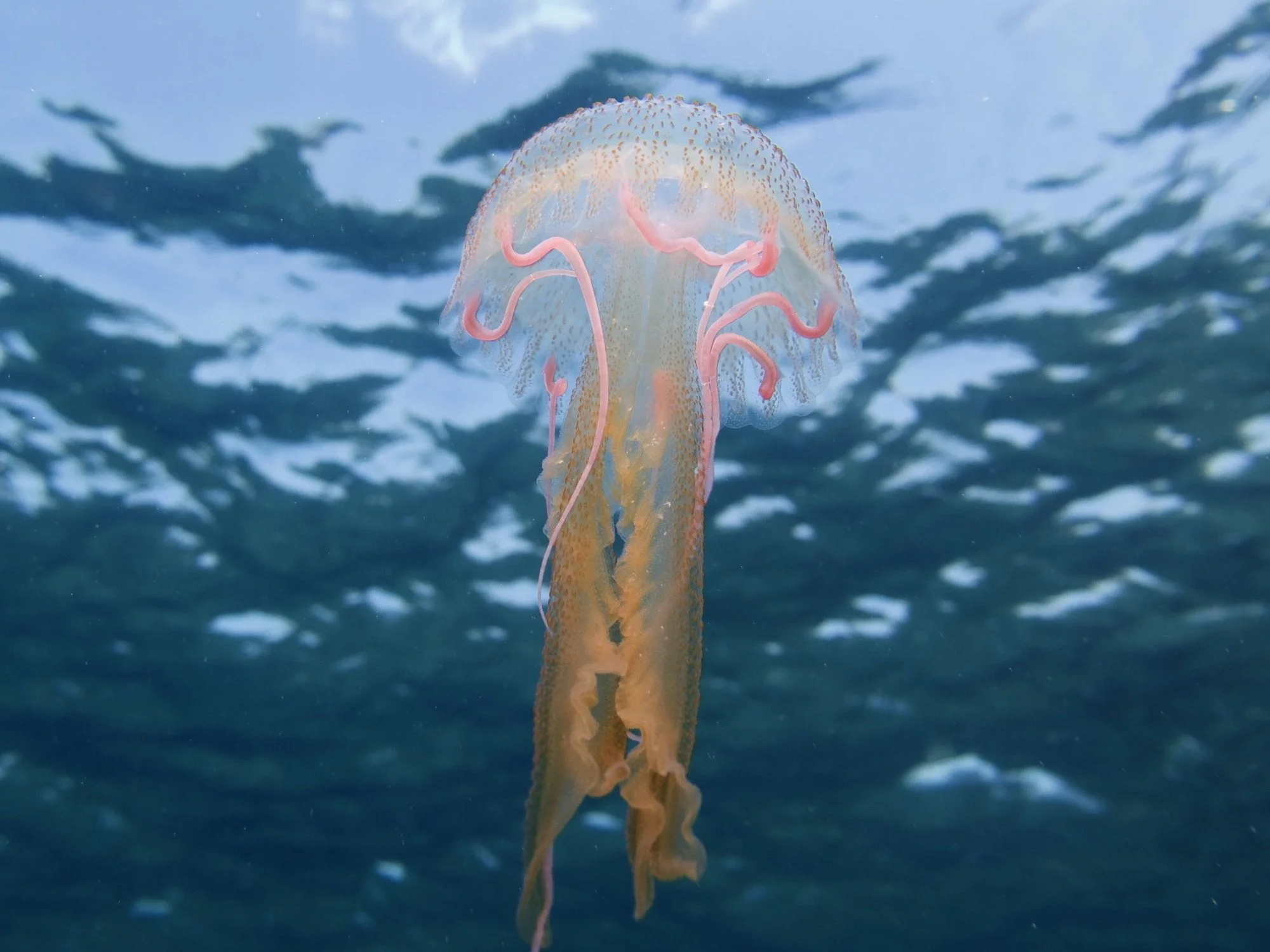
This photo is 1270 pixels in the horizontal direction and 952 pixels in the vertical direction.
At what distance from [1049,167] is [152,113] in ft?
21.1

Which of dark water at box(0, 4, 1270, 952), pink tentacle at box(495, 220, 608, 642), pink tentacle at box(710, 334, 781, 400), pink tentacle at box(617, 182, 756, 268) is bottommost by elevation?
pink tentacle at box(495, 220, 608, 642)

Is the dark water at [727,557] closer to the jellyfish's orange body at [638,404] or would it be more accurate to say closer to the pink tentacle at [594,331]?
the jellyfish's orange body at [638,404]

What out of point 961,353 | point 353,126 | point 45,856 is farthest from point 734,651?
point 45,856

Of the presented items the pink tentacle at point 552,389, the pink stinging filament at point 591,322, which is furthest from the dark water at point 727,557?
the pink stinging filament at point 591,322

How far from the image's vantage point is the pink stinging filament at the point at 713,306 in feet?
10.7

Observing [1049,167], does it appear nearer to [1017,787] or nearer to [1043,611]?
[1043,611]

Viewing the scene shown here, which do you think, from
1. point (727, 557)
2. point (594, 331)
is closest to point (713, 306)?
point (594, 331)

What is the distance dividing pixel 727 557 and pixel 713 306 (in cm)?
→ 616

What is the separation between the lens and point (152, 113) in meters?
7.00

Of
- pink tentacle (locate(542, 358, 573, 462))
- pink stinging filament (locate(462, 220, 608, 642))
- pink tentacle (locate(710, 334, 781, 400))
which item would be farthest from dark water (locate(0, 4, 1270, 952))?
pink stinging filament (locate(462, 220, 608, 642))

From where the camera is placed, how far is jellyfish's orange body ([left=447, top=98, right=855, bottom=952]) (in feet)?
10.5

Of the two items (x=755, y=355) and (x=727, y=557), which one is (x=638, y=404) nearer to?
(x=755, y=355)

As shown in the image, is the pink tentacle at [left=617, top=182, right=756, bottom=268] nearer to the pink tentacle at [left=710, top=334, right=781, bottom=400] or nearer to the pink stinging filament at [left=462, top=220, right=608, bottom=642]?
the pink stinging filament at [left=462, top=220, right=608, bottom=642]

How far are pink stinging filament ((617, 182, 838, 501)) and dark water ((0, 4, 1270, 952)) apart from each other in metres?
3.47
